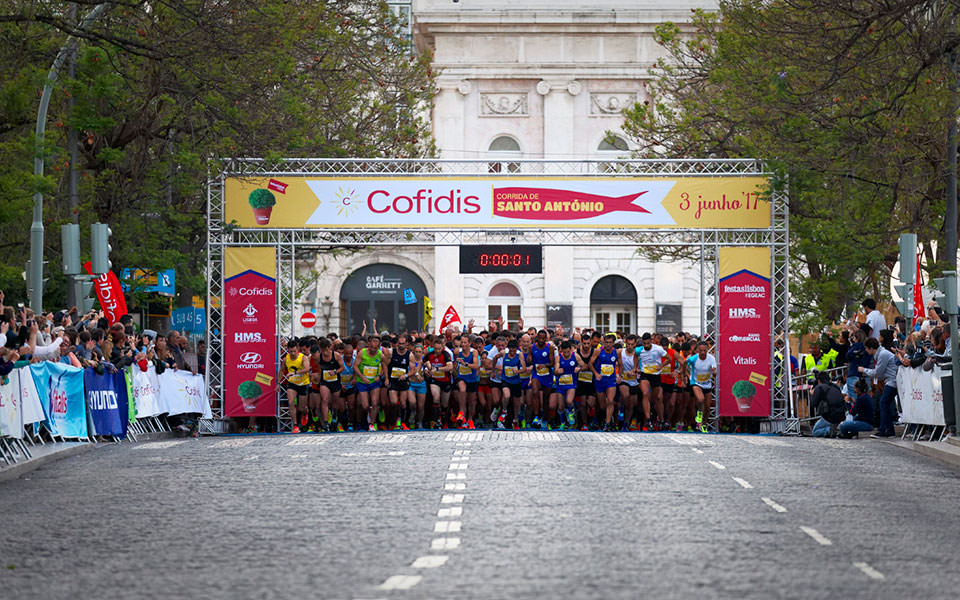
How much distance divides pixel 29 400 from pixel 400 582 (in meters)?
12.8

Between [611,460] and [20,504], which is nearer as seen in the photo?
[20,504]

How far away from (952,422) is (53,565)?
15647 mm

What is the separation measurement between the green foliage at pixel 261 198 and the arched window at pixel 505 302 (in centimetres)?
3227

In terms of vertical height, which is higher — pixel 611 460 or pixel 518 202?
pixel 518 202

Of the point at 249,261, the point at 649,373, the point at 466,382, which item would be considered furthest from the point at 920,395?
the point at 249,261

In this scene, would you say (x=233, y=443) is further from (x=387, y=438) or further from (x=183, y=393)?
(x=183, y=393)

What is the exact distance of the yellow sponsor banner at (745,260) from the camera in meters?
29.4

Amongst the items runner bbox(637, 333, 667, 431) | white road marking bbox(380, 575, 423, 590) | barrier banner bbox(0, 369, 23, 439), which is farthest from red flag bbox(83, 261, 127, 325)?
white road marking bbox(380, 575, 423, 590)

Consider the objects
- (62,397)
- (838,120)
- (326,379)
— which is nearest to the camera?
(62,397)

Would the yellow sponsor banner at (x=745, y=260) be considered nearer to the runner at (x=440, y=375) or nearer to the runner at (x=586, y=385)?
the runner at (x=586, y=385)

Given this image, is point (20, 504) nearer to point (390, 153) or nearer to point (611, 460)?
point (611, 460)

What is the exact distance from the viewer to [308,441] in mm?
23672

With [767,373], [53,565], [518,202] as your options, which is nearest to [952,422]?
[767,373]

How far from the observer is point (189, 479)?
16.9 m
